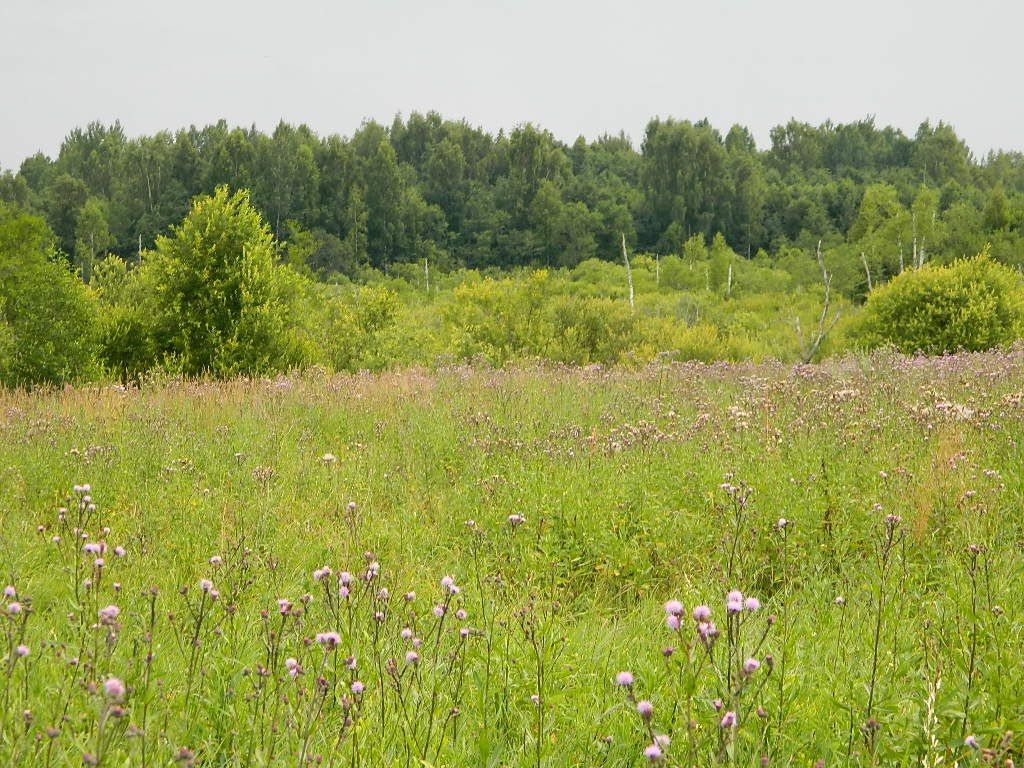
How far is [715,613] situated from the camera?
11.9ft

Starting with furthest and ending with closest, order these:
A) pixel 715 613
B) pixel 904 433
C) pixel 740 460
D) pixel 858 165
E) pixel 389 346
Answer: pixel 858 165
pixel 389 346
pixel 904 433
pixel 740 460
pixel 715 613

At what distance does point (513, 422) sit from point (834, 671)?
17.3ft

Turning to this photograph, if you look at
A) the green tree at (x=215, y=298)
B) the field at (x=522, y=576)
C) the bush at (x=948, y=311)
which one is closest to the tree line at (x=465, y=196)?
the bush at (x=948, y=311)

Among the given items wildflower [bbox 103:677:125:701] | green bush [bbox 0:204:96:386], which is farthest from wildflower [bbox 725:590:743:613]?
green bush [bbox 0:204:96:386]

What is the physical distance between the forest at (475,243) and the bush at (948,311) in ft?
0.58

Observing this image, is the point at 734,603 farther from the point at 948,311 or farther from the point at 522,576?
the point at 948,311

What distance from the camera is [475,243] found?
83.3 metres

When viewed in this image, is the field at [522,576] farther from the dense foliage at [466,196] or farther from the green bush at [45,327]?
the dense foliage at [466,196]

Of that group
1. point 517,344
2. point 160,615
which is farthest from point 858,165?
point 160,615

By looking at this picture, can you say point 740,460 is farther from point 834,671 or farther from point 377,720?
point 377,720

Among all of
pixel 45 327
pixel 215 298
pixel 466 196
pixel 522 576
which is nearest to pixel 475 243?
pixel 466 196

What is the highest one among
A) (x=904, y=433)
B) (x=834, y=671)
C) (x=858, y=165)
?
(x=858, y=165)

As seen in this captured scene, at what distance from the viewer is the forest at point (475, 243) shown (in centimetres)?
1725

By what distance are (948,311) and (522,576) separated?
1855cm
